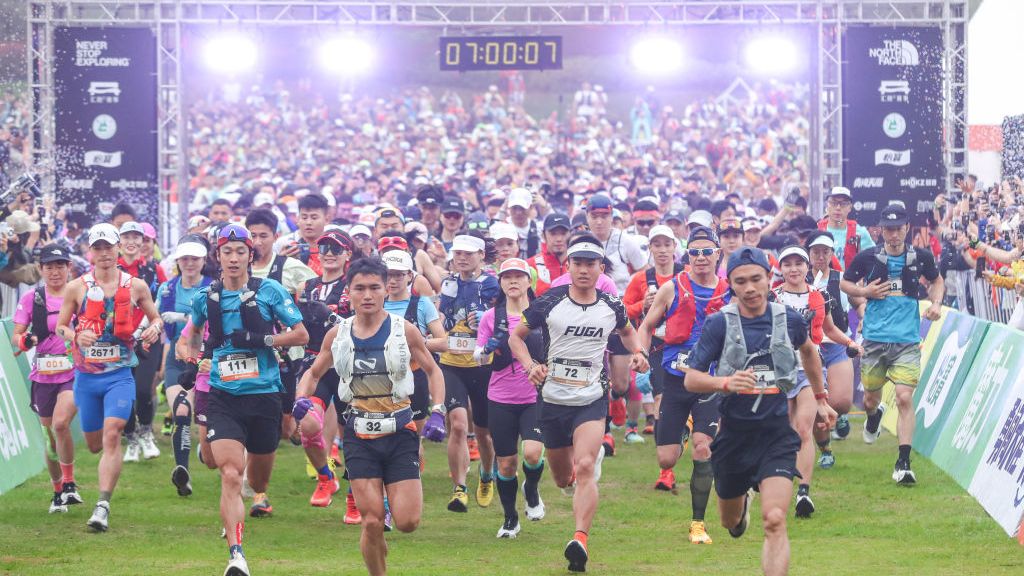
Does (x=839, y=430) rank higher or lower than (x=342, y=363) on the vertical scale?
lower

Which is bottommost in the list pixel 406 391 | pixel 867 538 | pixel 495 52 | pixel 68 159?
pixel 867 538

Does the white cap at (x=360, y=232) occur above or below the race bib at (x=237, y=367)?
above

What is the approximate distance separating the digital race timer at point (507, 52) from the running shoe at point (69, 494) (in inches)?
548

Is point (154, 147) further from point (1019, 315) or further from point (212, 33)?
point (1019, 315)

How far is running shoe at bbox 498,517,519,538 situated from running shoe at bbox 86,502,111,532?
281cm

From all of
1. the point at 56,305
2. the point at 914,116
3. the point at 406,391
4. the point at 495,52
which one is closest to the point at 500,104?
the point at 495,52

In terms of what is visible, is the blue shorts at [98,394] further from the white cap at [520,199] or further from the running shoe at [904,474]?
the running shoe at [904,474]

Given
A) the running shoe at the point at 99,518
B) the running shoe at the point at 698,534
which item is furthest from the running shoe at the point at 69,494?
the running shoe at the point at 698,534

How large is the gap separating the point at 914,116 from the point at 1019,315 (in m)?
10.5

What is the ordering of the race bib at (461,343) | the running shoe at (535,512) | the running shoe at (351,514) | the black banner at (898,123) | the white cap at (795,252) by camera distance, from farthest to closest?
the black banner at (898,123) < the race bib at (461,343) < the white cap at (795,252) < the running shoe at (535,512) < the running shoe at (351,514)

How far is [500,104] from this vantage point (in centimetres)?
4434

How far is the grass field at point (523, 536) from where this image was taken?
934 cm

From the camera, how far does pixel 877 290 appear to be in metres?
13.2

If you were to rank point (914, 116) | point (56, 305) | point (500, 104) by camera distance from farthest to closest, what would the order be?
point (500, 104), point (914, 116), point (56, 305)
